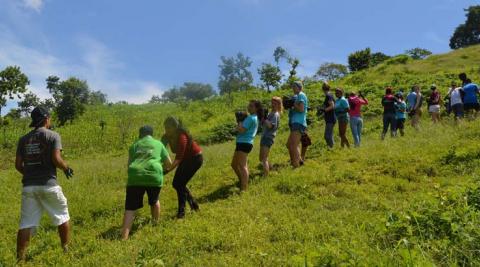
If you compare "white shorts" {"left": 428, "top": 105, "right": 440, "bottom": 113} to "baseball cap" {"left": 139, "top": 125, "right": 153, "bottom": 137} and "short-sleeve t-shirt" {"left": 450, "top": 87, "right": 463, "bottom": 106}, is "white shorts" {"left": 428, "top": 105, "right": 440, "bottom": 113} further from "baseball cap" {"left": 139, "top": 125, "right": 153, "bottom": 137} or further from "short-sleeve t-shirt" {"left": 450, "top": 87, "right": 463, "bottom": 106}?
"baseball cap" {"left": 139, "top": 125, "right": 153, "bottom": 137}

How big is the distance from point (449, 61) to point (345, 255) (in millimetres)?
45355

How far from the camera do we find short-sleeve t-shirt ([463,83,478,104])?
13.5 metres

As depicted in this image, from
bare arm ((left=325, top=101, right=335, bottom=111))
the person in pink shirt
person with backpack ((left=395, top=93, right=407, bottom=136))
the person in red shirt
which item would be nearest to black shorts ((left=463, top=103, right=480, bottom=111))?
person with backpack ((left=395, top=93, right=407, bottom=136))

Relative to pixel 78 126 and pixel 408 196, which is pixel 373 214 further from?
pixel 78 126

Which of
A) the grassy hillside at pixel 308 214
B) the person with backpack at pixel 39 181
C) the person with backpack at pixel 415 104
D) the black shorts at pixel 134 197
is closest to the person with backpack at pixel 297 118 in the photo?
the grassy hillside at pixel 308 214

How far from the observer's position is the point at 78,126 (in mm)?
40375

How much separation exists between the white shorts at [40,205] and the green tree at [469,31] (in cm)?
8440

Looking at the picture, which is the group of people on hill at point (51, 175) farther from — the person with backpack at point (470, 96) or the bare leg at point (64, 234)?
the person with backpack at point (470, 96)

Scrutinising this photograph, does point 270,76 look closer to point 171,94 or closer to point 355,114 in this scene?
point 355,114

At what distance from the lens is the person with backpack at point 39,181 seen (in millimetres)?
6141

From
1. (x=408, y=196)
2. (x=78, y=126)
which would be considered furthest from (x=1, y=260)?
(x=78, y=126)

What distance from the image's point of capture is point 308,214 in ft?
23.4

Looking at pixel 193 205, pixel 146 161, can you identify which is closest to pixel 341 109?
pixel 193 205

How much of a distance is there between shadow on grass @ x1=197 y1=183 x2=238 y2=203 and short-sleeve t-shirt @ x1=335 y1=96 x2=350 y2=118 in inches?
145
